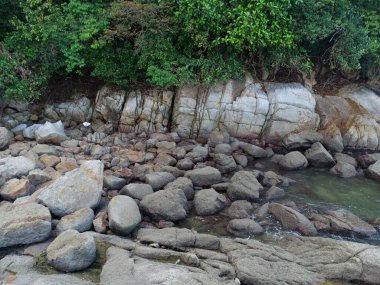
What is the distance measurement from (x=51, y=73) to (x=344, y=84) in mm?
10493

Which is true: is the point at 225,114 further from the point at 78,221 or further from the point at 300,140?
the point at 78,221

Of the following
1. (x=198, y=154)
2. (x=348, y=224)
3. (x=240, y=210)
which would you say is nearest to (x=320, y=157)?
(x=348, y=224)

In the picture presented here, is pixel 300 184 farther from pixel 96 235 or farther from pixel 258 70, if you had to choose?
pixel 96 235

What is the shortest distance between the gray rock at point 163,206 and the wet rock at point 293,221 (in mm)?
2185

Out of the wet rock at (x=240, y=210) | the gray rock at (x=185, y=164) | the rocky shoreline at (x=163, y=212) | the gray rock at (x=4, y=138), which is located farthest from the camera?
the gray rock at (x=185, y=164)

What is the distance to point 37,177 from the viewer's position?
9.16 meters

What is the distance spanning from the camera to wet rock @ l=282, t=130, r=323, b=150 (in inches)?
508

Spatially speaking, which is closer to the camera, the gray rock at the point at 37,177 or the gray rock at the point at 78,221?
the gray rock at the point at 78,221

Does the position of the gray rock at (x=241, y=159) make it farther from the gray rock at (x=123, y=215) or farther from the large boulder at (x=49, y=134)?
the large boulder at (x=49, y=134)

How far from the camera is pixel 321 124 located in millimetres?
13633

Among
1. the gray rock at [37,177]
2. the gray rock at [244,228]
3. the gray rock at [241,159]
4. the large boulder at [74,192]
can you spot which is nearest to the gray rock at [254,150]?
the gray rock at [241,159]

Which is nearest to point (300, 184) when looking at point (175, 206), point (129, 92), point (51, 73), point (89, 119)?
point (175, 206)

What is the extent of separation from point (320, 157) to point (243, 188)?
361cm

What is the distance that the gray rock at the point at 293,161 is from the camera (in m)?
12.0
